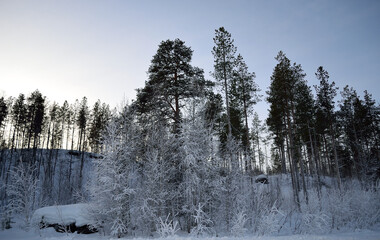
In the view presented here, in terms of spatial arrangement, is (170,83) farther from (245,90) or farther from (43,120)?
(43,120)

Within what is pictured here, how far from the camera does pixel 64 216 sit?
12930mm

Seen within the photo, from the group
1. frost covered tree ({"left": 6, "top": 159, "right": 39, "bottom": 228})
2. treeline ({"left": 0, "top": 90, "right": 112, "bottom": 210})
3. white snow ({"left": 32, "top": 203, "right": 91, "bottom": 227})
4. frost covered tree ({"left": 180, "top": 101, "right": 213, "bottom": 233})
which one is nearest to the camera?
frost covered tree ({"left": 180, "top": 101, "right": 213, "bottom": 233})

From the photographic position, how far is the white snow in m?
12.6

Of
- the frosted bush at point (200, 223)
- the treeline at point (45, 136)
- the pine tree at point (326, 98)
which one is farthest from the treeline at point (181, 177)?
the treeline at point (45, 136)

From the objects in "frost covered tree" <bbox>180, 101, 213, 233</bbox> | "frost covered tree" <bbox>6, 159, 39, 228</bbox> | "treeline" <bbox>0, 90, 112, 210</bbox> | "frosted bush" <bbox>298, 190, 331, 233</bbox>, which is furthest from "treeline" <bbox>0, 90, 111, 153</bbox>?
"frosted bush" <bbox>298, 190, 331, 233</bbox>

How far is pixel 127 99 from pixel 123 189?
589cm

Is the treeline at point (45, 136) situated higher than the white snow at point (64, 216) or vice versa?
the treeline at point (45, 136)

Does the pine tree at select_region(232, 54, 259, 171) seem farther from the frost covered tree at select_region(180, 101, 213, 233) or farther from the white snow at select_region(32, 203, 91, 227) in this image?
the white snow at select_region(32, 203, 91, 227)

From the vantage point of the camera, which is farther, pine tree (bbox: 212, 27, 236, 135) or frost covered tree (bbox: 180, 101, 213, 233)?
pine tree (bbox: 212, 27, 236, 135)

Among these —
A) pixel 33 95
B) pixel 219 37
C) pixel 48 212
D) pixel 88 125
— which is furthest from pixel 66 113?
pixel 219 37

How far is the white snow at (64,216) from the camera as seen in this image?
41.4 ft

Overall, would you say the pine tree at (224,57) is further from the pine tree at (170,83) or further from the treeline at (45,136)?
the treeline at (45,136)

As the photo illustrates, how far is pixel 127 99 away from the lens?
1405 cm

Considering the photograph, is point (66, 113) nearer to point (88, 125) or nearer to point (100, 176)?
point (88, 125)
